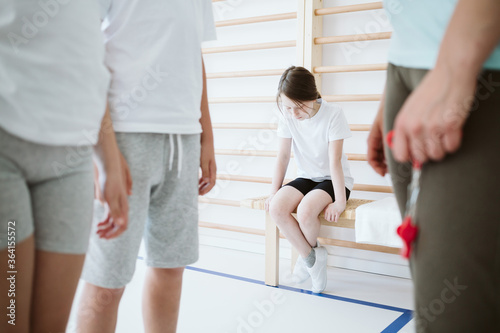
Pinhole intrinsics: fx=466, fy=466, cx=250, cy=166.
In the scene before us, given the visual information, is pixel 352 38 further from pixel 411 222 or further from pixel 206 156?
pixel 411 222

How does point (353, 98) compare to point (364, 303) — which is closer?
point (364, 303)

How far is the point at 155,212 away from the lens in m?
1.06

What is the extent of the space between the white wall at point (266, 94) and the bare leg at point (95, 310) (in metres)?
1.83

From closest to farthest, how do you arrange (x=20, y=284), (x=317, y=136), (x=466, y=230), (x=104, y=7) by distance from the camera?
(x=466, y=230) < (x=20, y=284) < (x=104, y=7) < (x=317, y=136)

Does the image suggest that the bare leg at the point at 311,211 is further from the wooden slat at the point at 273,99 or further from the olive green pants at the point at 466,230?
the olive green pants at the point at 466,230

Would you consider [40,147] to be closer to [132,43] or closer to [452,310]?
[132,43]

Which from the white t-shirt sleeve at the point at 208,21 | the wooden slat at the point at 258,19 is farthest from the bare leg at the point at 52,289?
the wooden slat at the point at 258,19

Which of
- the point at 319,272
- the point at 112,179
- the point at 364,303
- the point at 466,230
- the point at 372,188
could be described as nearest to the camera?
the point at 466,230

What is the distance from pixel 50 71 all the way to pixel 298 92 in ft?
5.28

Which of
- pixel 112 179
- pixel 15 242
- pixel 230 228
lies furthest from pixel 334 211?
pixel 15 242

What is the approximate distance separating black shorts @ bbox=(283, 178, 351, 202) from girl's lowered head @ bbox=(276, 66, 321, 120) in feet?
1.04

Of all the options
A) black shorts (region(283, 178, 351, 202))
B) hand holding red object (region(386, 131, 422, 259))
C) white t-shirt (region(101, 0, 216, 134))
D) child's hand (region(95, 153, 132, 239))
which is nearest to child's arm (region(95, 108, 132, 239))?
child's hand (region(95, 153, 132, 239))

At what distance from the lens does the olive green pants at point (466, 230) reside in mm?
504

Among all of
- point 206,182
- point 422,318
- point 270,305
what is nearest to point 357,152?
point 270,305
